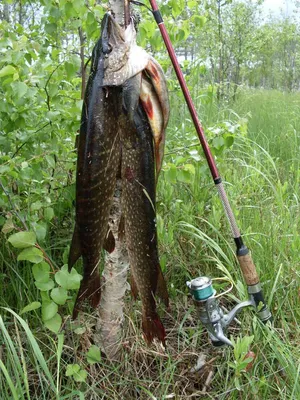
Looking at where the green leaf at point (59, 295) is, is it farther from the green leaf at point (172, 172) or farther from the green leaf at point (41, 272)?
the green leaf at point (172, 172)

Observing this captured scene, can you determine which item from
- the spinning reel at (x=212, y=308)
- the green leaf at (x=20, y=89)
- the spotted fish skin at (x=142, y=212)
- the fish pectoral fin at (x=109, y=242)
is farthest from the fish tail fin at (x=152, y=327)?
the green leaf at (x=20, y=89)

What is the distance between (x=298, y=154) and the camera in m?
3.41

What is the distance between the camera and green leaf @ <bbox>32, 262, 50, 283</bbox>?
134 cm

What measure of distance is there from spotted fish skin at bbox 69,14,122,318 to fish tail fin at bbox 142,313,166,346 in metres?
0.26

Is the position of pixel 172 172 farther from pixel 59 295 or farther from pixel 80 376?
pixel 80 376

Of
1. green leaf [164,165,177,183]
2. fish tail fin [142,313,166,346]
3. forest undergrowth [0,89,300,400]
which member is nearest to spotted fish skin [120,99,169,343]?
fish tail fin [142,313,166,346]

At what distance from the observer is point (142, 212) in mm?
1302

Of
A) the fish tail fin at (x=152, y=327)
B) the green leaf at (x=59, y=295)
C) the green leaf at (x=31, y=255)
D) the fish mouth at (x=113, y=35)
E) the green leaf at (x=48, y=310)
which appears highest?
the fish mouth at (x=113, y=35)

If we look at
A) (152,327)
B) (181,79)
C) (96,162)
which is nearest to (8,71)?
(96,162)

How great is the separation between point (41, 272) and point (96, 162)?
0.40m

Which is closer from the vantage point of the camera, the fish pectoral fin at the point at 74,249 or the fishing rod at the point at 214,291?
the fish pectoral fin at the point at 74,249

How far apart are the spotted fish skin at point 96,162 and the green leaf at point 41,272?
8 cm

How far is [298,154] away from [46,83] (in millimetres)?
2313

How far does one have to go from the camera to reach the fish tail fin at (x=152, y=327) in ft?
4.86
